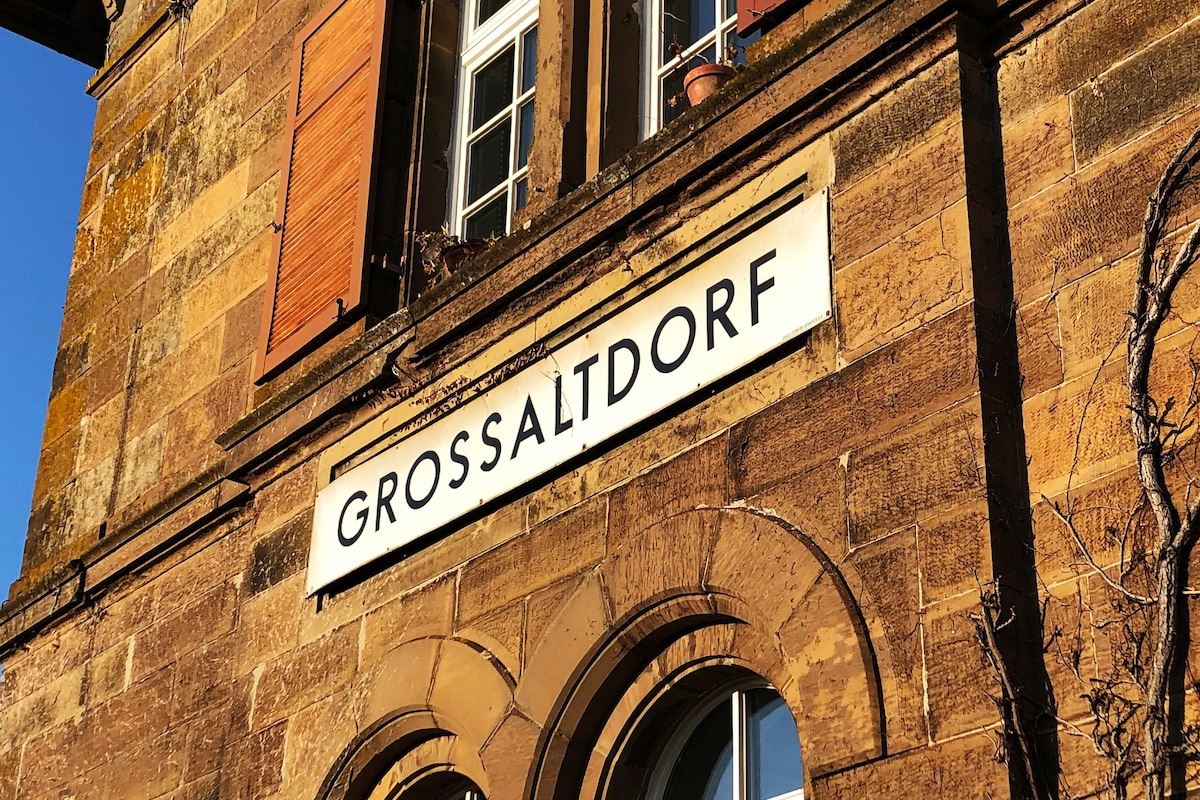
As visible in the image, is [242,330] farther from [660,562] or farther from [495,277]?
[660,562]

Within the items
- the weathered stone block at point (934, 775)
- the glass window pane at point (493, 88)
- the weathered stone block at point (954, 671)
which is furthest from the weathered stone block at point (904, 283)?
the glass window pane at point (493, 88)

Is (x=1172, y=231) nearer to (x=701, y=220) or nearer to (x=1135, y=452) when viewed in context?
(x=1135, y=452)

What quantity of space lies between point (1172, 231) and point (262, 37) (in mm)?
5798

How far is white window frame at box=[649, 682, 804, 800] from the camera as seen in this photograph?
199 inches

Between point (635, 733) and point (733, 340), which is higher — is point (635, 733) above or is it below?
below

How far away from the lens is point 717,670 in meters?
5.14

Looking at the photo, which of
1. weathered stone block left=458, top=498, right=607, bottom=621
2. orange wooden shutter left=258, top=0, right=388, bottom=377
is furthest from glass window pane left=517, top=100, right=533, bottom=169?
weathered stone block left=458, top=498, right=607, bottom=621

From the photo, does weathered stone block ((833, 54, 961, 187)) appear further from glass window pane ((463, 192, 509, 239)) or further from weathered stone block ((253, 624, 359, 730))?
weathered stone block ((253, 624, 359, 730))

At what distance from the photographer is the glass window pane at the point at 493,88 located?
7.78m

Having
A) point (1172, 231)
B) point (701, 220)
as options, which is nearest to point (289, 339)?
point (701, 220)

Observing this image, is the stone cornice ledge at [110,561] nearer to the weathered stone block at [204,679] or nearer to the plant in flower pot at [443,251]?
the weathered stone block at [204,679]

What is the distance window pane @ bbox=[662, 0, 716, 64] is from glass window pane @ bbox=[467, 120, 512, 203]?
3.24 feet

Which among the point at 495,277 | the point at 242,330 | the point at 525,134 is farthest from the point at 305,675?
the point at 525,134

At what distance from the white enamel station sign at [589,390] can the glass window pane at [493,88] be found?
1876mm
